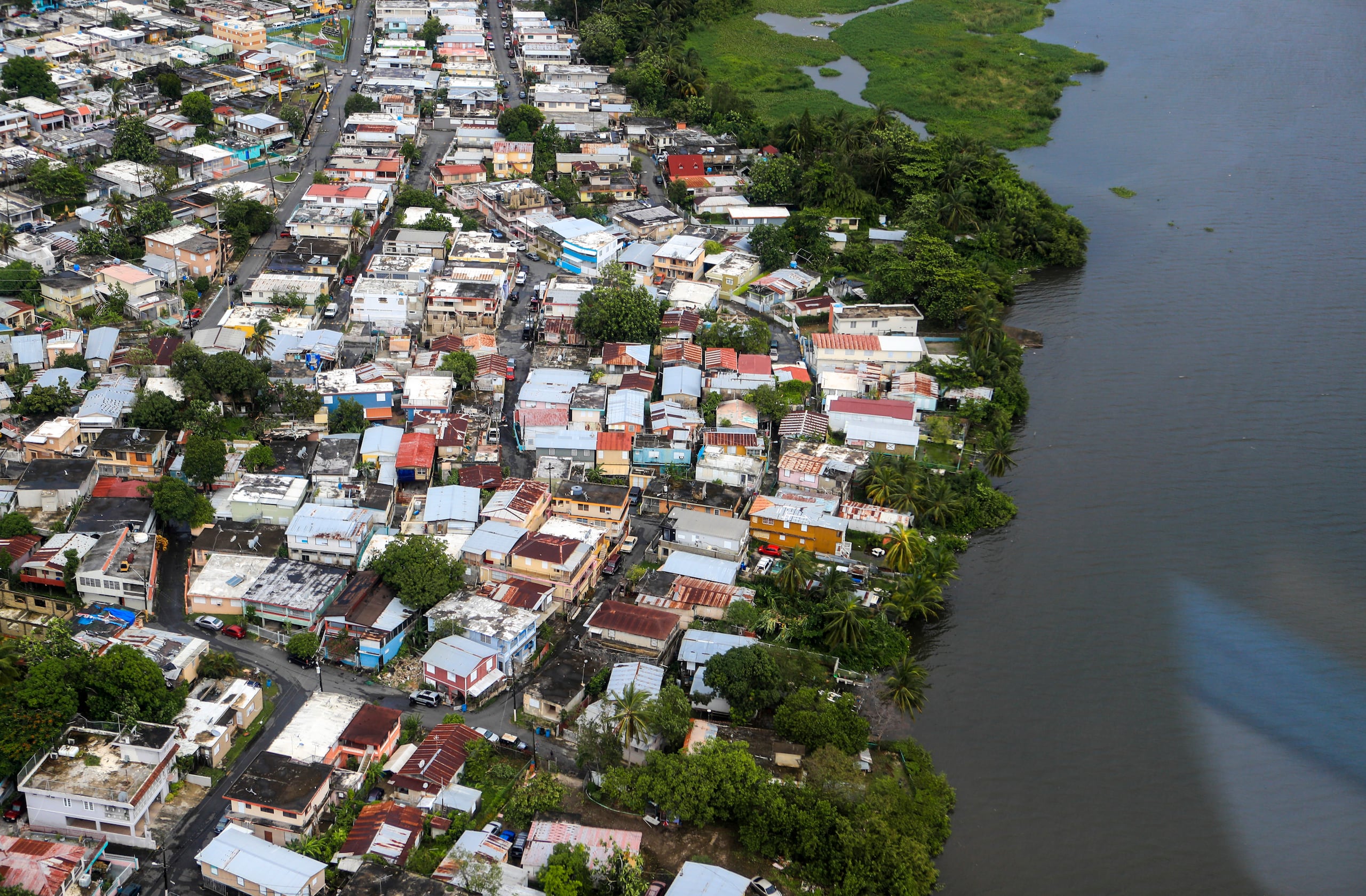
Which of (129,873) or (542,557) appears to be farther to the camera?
(542,557)

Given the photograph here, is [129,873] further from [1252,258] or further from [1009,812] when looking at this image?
[1252,258]

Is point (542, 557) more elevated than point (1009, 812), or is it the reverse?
point (542, 557)

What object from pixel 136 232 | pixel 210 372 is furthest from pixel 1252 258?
pixel 136 232

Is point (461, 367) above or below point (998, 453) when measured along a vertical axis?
above

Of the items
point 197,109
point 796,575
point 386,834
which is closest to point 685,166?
point 197,109

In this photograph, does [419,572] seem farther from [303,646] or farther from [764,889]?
[764,889]

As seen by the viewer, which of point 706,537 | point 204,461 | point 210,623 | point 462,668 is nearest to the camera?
point 462,668

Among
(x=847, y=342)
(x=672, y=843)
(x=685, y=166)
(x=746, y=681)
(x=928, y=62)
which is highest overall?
(x=928, y=62)
